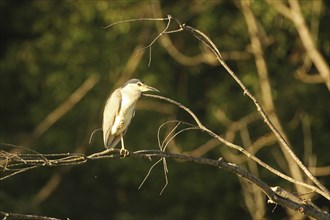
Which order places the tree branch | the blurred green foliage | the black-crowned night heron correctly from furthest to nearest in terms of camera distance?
the blurred green foliage, the black-crowned night heron, the tree branch

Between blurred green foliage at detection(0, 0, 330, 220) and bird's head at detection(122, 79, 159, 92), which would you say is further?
blurred green foliage at detection(0, 0, 330, 220)

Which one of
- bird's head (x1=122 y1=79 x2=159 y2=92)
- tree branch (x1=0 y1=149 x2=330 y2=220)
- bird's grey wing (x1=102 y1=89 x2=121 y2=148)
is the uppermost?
bird's head (x1=122 y1=79 x2=159 y2=92)

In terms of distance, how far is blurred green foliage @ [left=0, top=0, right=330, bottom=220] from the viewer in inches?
420

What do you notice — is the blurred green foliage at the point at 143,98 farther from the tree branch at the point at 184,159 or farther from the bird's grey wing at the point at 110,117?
the tree branch at the point at 184,159

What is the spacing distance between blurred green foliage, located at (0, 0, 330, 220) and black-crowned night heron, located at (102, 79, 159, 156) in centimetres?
530

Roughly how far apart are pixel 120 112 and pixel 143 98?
5.50 metres

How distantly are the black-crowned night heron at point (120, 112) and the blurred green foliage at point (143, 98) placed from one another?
5.30 m

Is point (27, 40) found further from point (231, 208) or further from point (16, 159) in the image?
point (16, 159)

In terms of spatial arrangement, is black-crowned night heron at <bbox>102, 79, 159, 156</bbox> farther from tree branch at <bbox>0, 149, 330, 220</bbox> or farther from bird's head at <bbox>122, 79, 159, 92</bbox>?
tree branch at <bbox>0, 149, 330, 220</bbox>

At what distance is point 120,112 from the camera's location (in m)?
4.90

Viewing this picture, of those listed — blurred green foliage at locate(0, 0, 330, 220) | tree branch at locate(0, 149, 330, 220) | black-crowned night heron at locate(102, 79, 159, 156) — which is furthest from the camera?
blurred green foliage at locate(0, 0, 330, 220)

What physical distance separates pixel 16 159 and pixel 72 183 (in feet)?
26.9

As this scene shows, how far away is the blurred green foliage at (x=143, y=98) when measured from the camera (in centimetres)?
1066

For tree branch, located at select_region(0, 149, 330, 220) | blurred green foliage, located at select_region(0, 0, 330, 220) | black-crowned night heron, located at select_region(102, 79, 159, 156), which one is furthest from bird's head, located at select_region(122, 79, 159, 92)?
blurred green foliage, located at select_region(0, 0, 330, 220)
